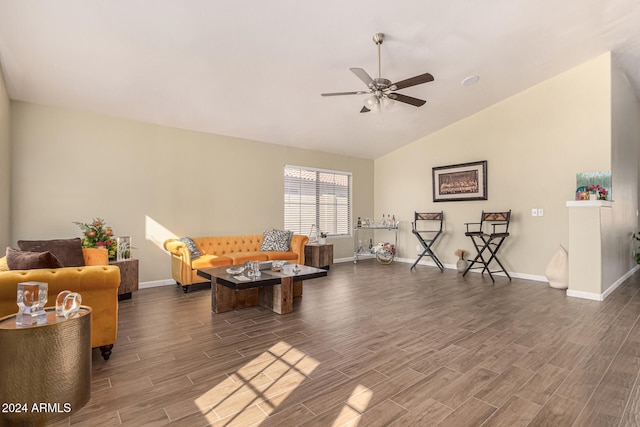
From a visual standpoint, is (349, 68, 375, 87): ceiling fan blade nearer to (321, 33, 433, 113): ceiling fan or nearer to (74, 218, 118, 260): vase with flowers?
(321, 33, 433, 113): ceiling fan

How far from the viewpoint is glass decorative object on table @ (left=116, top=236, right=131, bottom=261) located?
4391 millimetres

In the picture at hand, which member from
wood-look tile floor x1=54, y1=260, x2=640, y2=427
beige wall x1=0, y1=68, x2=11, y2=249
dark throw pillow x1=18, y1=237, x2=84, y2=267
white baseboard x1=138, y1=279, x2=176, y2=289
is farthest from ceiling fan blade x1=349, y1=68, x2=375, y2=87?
white baseboard x1=138, y1=279, x2=176, y2=289

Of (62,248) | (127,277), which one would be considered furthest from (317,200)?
(62,248)

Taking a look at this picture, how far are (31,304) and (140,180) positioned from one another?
11.4 ft

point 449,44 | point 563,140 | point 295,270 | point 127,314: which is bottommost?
point 127,314

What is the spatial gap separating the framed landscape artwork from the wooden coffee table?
3.96m

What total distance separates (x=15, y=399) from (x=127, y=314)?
6.73ft

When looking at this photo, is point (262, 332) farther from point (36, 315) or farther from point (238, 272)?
point (36, 315)

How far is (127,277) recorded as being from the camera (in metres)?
4.31

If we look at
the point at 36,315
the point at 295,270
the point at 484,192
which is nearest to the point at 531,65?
the point at 484,192

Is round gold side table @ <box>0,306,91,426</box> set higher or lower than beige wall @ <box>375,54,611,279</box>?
lower

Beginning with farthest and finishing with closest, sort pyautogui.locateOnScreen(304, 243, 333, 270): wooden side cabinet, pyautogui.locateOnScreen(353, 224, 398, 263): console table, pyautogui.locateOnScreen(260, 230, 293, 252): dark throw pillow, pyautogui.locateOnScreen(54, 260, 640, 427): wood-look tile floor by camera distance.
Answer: pyautogui.locateOnScreen(353, 224, 398, 263): console table
pyautogui.locateOnScreen(304, 243, 333, 270): wooden side cabinet
pyautogui.locateOnScreen(260, 230, 293, 252): dark throw pillow
pyautogui.locateOnScreen(54, 260, 640, 427): wood-look tile floor

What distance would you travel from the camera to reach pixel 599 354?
8.47 ft

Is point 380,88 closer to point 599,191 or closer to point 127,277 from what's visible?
point 599,191
